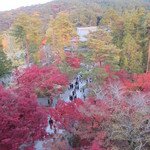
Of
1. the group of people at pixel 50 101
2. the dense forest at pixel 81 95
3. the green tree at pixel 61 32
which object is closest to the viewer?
the dense forest at pixel 81 95

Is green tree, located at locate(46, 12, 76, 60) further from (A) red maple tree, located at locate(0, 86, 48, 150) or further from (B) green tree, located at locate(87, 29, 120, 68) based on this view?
(A) red maple tree, located at locate(0, 86, 48, 150)

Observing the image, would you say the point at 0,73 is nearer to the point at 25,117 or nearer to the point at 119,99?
the point at 25,117

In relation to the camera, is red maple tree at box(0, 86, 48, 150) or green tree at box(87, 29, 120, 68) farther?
green tree at box(87, 29, 120, 68)

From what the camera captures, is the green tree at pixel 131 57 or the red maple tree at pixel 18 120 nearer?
Result: the red maple tree at pixel 18 120

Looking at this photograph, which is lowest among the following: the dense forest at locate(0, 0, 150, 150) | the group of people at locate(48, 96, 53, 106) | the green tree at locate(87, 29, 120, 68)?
the group of people at locate(48, 96, 53, 106)

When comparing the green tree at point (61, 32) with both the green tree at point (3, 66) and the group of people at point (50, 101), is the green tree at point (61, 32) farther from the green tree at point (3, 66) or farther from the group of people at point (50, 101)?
the group of people at point (50, 101)

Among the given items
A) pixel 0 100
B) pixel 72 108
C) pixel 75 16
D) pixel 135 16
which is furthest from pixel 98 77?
pixel 75 16

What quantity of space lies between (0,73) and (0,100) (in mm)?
10035

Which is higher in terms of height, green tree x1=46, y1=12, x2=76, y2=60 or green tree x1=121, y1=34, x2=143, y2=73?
green tree x1=46, y1=12, x2=76, y2=60

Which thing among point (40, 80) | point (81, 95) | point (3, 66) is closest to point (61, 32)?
point (3, 66)

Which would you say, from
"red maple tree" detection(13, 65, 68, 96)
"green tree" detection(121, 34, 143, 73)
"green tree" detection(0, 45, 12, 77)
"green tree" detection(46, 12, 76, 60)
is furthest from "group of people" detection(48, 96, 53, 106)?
"green tree" detection(121, 34, 143, 73)

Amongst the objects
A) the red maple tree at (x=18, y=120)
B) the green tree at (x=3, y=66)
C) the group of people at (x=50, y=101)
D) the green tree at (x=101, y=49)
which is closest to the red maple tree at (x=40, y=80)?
the group of people at (x=50, y=101)

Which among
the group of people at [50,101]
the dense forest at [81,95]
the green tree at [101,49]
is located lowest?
the group of people at [50,101]

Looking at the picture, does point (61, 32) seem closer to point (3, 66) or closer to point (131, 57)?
point (3, 66)
